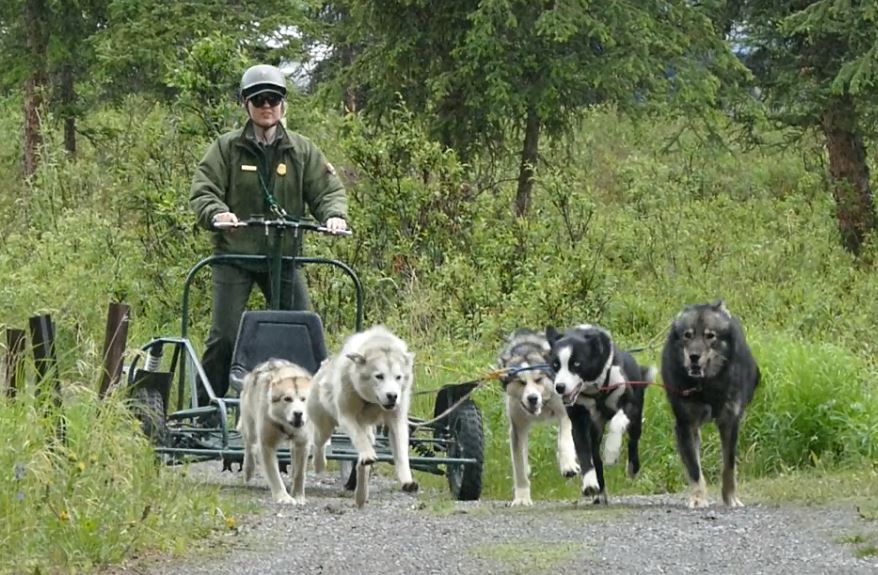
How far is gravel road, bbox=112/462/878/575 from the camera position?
7484 millimetres

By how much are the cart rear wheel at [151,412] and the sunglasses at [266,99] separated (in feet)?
6.55

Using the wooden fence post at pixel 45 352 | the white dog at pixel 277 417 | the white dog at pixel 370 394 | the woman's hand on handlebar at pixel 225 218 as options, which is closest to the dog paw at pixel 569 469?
the white dog at pixel 370 394

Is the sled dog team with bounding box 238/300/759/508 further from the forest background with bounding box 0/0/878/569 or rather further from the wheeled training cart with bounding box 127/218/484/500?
the forest background with bounding box 0/0/878/569

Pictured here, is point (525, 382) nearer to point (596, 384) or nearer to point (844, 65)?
point (596, 384)

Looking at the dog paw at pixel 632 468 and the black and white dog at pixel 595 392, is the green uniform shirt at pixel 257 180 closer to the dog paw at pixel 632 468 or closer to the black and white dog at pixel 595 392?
the black and white dog at pixel 595 392

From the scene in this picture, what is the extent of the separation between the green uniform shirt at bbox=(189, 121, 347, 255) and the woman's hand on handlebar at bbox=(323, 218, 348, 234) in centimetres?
37

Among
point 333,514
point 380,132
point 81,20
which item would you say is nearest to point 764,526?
point 333,514

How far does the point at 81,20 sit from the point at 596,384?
15.7 metres

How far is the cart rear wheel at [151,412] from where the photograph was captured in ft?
34.4

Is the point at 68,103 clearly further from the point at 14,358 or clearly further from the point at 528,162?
the point at 14,358

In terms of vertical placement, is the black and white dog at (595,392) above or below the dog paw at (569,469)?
above

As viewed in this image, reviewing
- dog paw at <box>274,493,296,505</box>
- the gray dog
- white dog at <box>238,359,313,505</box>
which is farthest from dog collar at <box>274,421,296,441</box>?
the gray dog

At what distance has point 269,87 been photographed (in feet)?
36.6

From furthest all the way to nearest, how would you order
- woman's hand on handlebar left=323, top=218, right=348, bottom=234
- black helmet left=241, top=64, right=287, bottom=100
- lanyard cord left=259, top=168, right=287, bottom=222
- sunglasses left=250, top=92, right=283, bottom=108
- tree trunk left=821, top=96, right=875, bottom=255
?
tree trunk left=821, top=96, right=875, bottom=255
lanyard cord left=259, top=168, right=287, bottom=222
sunglasses left=250, top=92, right=283, bottom=108
black helmet left=241, top=64, right=287, bottom=100
woman's hand on handlebar left=323, top=218, right=348, bottom=234
